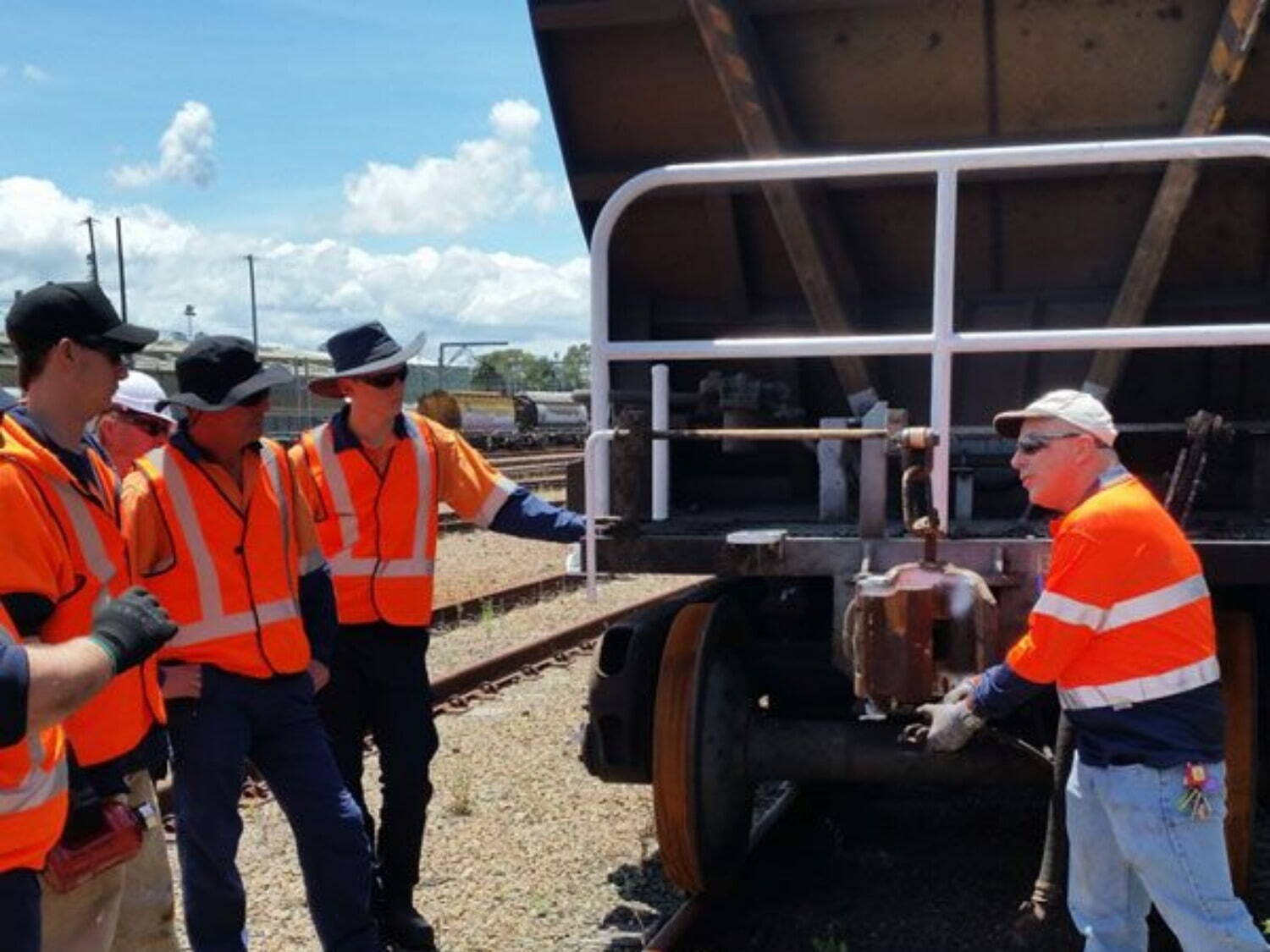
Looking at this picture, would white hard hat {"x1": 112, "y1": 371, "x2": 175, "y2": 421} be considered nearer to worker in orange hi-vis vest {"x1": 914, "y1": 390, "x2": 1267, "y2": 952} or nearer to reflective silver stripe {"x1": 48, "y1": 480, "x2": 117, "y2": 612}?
reflective silver stripe {"x1": 48, "y1": 480, "x2": 117, "y2": 612}

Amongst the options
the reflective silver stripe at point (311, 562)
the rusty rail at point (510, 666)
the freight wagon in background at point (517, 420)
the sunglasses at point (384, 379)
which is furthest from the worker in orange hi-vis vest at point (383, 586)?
the freight wagon in background at point (517, 420)

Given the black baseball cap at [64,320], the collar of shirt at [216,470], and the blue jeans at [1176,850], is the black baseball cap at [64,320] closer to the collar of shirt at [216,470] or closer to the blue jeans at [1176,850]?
the collar of shirt at [216,470]

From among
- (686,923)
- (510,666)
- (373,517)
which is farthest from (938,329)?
(510,666)

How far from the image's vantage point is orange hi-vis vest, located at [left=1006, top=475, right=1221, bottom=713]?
3246 millimetres

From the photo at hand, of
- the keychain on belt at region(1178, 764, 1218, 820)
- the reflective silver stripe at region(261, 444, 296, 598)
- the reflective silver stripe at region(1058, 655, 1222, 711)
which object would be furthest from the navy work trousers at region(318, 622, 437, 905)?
the keychain on belt at region(1178, 764, 1218, 820)

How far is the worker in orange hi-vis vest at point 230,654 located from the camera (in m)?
3.76

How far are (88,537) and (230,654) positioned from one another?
0.96 m

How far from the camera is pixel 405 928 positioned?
4523mm

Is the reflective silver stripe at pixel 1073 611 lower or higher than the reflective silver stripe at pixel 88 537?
lower

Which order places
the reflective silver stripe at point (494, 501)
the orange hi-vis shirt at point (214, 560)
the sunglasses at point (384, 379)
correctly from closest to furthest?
the orange hi-vis shirt at point (214, 560), the sunglasses at point (384, 379), the reflective silver stripe at point (494, 501)

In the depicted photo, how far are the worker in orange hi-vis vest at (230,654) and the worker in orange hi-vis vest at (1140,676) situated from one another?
1.97 metres

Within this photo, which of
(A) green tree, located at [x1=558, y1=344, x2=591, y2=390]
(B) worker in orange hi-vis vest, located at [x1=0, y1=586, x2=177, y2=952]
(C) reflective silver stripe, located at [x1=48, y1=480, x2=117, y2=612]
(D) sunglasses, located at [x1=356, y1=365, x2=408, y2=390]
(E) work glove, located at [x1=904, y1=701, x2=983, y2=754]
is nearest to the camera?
(B) worker in orange hi-vis vest, located at [x1=0, y1=586, x2=177, y2=952]

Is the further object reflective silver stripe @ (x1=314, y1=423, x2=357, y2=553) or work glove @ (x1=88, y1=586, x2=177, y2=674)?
reflective silver stripe @ (x1=314, y1=423, x2=357, y2=553)

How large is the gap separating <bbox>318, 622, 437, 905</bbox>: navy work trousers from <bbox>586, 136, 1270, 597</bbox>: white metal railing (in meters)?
0.77
